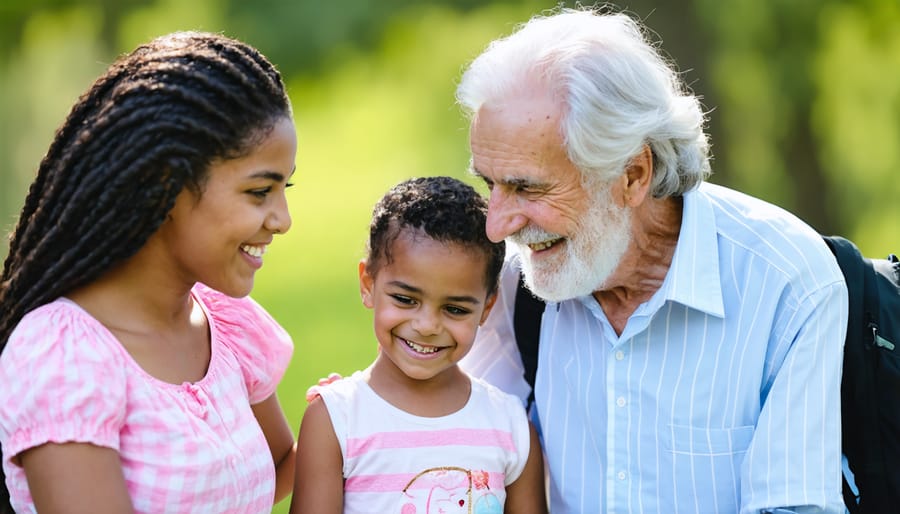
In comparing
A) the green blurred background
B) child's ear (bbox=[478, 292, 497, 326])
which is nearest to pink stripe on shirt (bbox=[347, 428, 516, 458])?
child's ear (bbox=[478, 292, 497, 326])

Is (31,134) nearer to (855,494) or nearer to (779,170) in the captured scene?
(779,170)

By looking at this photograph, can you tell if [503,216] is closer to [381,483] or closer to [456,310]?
[456,310]

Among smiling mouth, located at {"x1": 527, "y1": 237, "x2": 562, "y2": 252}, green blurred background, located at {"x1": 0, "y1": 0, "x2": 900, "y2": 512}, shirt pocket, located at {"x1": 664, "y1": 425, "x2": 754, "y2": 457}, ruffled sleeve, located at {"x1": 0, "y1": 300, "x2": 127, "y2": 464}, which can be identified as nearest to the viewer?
ruffled sleeve, located at {"x1": 0, "y1": 300, "x2": 127, "y2": 464}

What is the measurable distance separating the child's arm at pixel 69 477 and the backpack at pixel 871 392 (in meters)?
1.81

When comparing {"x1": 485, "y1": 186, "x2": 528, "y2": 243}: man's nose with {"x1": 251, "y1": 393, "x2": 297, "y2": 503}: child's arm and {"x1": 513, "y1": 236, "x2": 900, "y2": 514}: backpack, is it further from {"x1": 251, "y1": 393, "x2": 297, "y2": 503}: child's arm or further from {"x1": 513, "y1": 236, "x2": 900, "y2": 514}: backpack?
{"x1": 513, "y1": 236, "x2": 900, "y2": 514}: backpack

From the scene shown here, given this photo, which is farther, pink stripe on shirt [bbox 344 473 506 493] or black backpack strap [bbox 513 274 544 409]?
black backpack strap [bbox 513 274 544 409]

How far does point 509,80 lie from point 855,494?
4.55 ft

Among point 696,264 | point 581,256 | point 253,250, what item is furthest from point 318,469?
point 696,264

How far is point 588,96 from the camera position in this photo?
2.83m

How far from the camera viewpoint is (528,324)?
3.14 meters

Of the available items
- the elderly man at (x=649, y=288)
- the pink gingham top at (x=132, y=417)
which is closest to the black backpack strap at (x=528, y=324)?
the elderly man at (x=649, y=288)

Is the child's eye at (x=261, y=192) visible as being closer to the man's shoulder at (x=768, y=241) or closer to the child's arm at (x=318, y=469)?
the child's arm at (x=318, y=469)

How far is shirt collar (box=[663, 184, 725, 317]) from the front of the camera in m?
2.82

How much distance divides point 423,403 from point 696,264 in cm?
80
